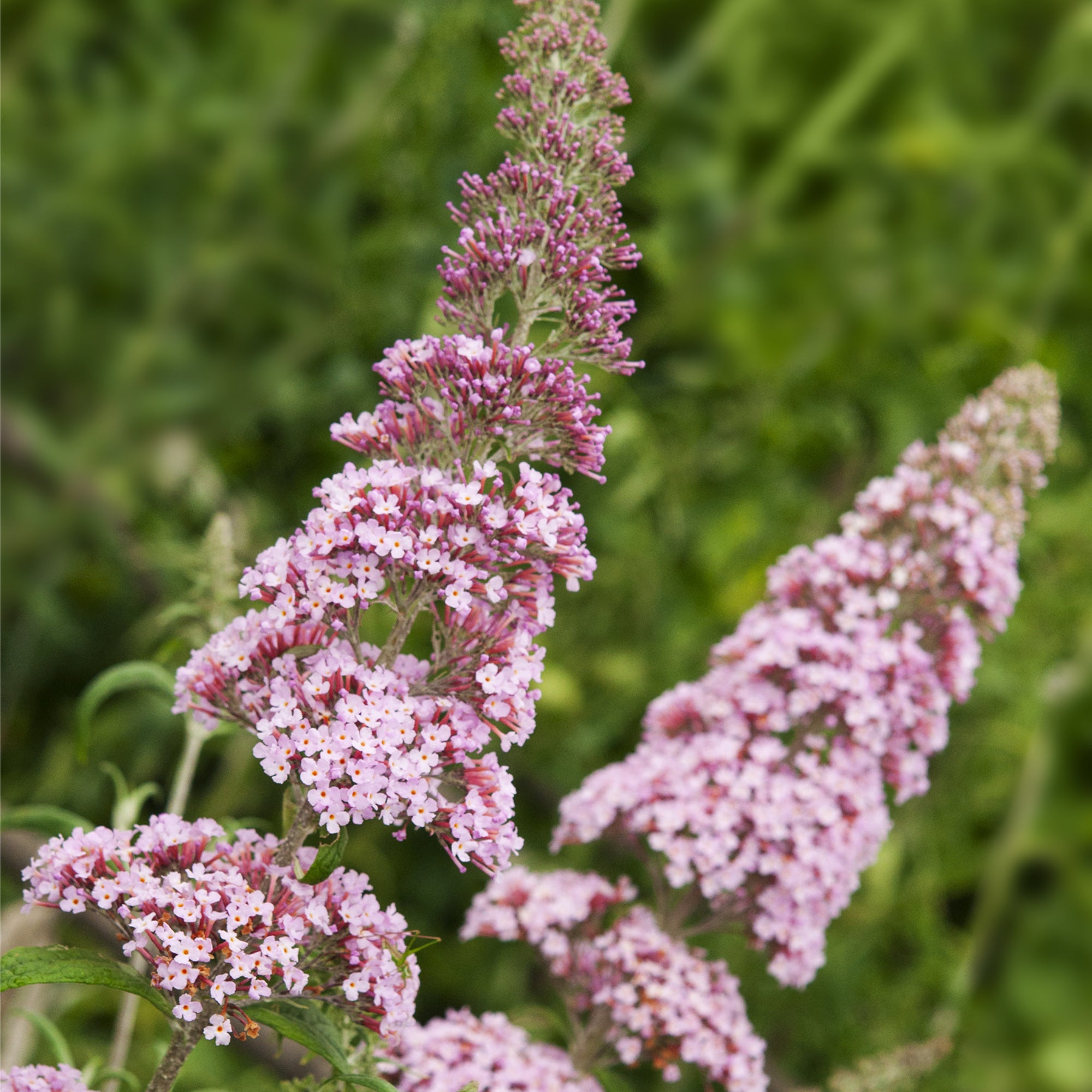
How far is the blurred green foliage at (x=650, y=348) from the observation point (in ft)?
5.92

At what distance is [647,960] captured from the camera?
2.77 feet

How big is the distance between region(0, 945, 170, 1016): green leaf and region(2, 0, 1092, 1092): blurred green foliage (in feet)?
3.55

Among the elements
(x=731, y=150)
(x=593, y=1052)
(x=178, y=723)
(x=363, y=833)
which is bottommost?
(x=593, y=1052)

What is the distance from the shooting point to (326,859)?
1.76 feet

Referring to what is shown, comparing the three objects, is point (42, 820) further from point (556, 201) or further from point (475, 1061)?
point (556, 201)

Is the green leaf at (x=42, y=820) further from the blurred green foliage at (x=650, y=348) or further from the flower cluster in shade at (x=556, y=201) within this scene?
the blurred green foliage at (x=650, y=348)

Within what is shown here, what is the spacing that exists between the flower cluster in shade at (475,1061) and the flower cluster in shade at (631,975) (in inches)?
2.3

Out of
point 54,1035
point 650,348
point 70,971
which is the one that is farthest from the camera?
point 650,348

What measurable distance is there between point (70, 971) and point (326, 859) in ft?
0.43

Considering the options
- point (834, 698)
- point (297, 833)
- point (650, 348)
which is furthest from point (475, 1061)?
point (650, 348)

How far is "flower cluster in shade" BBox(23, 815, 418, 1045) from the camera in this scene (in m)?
0.54

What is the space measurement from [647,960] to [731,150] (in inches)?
69.9

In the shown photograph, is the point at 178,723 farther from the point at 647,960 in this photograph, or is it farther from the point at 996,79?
the point at 996,79

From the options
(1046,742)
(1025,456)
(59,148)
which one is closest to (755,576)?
(1046,742)
